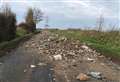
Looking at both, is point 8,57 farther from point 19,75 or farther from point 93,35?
point 93,35

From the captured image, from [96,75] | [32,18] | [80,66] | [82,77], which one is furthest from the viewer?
[32,18]

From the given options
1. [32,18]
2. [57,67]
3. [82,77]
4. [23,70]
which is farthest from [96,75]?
[32,18]

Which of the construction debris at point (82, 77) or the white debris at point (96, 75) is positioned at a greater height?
the construction debris at point (82, 77)

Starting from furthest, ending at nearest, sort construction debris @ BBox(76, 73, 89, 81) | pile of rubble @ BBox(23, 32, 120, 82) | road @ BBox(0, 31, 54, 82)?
pile of rubble @ BBox(23, 32, 120, 82), construction debris @ BBox(76, 73, 89, 81), road @ BBox(0, 31, 54, 82)

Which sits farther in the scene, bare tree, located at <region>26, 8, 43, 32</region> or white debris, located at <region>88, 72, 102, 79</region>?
bare tree, located at <region>26, 8, 43, 32</region>

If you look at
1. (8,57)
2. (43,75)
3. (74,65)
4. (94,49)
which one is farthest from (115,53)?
(43,75)

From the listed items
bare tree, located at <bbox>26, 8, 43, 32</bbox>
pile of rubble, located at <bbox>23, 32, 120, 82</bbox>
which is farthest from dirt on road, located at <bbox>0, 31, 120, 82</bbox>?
bare tree, located at <bbox>26, 8, 43, 32</bbox>

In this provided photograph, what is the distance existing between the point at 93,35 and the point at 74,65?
15432 mm

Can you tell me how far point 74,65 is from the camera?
529 inches

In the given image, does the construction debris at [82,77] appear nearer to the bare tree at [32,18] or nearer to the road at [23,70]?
the road at [23,70]

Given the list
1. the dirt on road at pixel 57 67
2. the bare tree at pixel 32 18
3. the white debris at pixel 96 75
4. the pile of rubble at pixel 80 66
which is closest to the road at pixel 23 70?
the dirt on road at pixel 57 67

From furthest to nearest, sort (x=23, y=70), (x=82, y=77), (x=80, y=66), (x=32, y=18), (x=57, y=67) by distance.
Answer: (x=32, y=18) → (x=80, y=66) → (x=57, y=67) → (x=23, y=70) → (x=82, y=77)

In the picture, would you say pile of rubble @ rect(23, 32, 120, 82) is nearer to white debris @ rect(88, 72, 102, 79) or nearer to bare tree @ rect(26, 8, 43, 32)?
white debris @ rect(88, 72, 102, 79)

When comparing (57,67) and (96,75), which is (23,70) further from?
(96,75)
